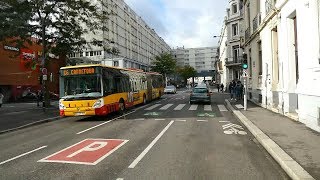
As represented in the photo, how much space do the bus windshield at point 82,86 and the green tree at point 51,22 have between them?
28.8ft

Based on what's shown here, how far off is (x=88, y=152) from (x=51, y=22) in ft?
63.0

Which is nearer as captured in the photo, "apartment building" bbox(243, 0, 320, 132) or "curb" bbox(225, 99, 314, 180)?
"curb" bbox(225, 99, 314, 180)

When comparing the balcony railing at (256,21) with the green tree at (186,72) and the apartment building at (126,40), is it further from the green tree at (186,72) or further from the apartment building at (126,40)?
the green tree at (186,72)

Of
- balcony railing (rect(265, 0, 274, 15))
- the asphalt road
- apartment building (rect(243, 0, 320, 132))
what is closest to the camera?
the asphalt road

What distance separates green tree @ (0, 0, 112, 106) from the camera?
25.6 metres

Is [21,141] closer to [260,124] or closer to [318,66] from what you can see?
[260,124]

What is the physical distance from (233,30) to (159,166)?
63.4 metres

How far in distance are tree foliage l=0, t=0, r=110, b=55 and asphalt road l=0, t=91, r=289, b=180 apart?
1273 cm

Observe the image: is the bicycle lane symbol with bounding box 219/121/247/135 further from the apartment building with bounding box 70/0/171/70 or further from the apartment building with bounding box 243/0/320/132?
the apartment building with bounding box 70/0/171/70

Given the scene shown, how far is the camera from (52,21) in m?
27.2

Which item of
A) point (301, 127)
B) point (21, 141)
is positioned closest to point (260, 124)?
point (301, 127)

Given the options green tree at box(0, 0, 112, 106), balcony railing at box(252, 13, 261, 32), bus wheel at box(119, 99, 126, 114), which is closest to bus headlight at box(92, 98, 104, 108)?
bus wheel at box(119, 99, 126, 114)

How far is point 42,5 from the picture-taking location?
84.9ft

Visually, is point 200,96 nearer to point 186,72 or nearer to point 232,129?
point 232,129
